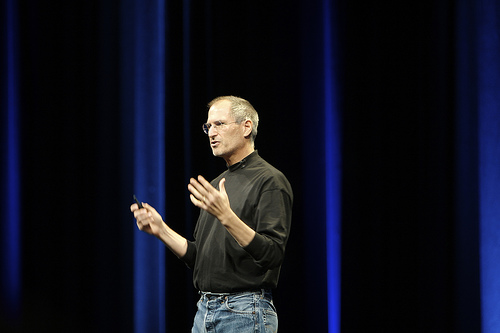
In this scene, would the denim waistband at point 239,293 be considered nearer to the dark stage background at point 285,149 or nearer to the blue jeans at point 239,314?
the blue jeans at point 239,314

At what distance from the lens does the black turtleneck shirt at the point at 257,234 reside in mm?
1593

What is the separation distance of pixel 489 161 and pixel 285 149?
1.02 meters

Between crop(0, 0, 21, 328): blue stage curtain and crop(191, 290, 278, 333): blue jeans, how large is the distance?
175cm

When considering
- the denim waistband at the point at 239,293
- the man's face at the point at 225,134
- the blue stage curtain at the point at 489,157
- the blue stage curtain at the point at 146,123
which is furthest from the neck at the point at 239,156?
the blue stage curtain at the point at 489,157

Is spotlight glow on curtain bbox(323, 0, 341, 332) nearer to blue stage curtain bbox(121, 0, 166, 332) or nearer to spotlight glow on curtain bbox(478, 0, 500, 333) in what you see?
spotlight glow on curtain bbox(478, 0, 500, 333)

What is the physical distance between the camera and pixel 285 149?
9.47 feet

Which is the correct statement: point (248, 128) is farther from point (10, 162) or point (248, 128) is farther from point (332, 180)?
point (10, 162)

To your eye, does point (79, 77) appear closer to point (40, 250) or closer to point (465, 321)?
point (40, 250)

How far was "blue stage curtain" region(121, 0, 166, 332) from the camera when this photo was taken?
300 centimetres

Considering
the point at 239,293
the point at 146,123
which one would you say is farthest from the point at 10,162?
the point at 239,293

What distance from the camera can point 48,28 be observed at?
10.3 ft

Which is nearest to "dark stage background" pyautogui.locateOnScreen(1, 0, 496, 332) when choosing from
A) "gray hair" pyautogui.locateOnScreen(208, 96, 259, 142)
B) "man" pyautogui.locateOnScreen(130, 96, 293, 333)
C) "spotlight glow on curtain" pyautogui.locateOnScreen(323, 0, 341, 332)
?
"spotlight glow on curtain" pyautogui.locateOnScreen(323, 0, 341, 332)

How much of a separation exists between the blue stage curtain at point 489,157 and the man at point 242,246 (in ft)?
4.53

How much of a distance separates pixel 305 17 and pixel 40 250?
1968mm
